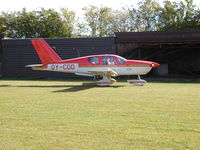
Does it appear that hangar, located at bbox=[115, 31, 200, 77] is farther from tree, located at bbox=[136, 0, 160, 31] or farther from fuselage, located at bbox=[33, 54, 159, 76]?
tree, located at bbox=[136, 0, 160, 31]

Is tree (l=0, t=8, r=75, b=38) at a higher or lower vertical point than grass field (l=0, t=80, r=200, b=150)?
higher

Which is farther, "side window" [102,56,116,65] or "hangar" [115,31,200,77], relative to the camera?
"hangar" [115,31,200,77]

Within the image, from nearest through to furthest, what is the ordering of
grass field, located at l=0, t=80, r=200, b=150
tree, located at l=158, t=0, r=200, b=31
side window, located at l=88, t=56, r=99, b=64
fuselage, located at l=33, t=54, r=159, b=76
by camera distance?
grass field, located at l=0, t=80, r=200, b=150, fuselage, located at l=33, t=54, r=159, b=76, side window, located at l=88, t=56, r=99, b=64, tree, located at l=158, t=0, r=200, b=31

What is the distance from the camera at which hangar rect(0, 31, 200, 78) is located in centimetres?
2286

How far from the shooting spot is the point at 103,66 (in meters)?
15.5

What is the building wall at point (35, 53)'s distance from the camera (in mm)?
24156

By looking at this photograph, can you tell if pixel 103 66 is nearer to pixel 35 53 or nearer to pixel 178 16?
pixel 35 53

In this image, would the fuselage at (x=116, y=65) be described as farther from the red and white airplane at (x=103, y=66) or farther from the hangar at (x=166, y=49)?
the hangar at (x=166, y=49)

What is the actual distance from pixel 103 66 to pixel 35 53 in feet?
38.0

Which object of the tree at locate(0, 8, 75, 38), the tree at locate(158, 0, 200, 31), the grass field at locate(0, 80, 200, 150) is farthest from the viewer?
the tree at locate(0, 8, 75, 38)

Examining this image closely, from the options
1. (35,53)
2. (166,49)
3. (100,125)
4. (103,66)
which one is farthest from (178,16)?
(100,125)

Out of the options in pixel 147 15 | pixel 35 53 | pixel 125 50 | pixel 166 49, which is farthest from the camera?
pixel 147 15

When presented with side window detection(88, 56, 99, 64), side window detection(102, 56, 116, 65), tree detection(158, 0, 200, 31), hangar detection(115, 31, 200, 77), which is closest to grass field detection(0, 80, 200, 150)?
side window detection(102, 56, 116, 65)

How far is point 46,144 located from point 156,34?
19.4 metres
